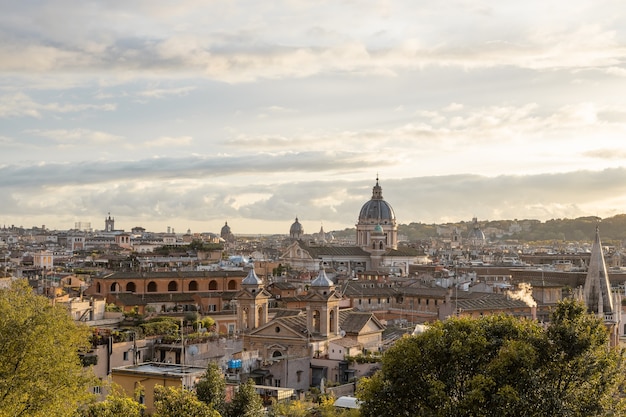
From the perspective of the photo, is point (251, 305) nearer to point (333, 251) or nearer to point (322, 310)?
point (322, 310)


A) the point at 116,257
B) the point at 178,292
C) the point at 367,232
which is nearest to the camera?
the point at 178,292

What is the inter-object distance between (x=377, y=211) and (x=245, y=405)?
97.4 meters

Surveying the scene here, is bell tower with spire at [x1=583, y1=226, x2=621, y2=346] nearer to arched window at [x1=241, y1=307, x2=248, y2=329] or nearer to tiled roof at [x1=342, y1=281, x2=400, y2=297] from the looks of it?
tiled roof at [x1=342, y1=281, x2=400, y2=297]

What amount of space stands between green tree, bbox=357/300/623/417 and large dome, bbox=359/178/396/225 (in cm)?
9830

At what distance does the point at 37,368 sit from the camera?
73.9ft

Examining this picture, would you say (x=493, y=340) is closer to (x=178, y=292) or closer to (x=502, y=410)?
(x=502, y=410)

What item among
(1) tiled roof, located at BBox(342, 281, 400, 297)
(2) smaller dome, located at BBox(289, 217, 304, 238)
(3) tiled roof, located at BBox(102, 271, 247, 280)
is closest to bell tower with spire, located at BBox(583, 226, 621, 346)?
(1) tiled roof, located at BBox(342, 281, 400, 297)

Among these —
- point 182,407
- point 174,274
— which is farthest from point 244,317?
point 174,274

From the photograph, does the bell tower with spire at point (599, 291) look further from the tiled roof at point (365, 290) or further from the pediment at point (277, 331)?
the pediment at point (277, 331)

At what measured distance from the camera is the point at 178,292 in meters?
63.4

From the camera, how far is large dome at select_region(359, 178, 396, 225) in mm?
120312

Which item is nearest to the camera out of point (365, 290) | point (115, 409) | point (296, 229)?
point (115, 409)

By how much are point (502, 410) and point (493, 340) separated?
7.51ft

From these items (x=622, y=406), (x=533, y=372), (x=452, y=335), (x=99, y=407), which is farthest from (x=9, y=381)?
(x=622, y=406)
